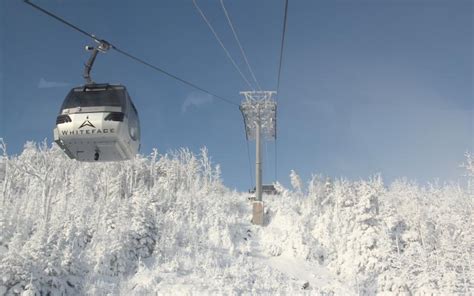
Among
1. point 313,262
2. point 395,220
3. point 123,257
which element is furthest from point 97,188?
point 395,220

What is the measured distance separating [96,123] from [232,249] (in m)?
24.0

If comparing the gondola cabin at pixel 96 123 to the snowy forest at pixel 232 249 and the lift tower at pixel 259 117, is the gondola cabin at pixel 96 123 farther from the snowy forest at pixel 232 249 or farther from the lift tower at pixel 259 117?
the lift tower at pixel 259 117

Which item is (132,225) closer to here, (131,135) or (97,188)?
(131,135)

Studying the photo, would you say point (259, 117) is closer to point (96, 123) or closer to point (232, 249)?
point (232, 249)

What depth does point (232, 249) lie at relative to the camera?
31.2 metres

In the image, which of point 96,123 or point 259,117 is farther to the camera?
point 259,117

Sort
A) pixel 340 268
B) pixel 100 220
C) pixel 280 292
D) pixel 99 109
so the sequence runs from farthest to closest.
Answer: pixel 100 220
pixel 340 268
pixel 280 292
pixel 99 109

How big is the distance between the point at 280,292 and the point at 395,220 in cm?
1222

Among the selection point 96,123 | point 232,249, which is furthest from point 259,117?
point 96,123

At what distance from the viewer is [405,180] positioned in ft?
242

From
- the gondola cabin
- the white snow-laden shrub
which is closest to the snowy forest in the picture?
the white snow-laden shrub

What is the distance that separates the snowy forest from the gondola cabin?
14919 mm

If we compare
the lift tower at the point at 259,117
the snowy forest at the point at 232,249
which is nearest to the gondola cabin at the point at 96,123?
the snowy forest at the point at 232,249

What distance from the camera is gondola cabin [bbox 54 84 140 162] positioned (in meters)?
8.67
